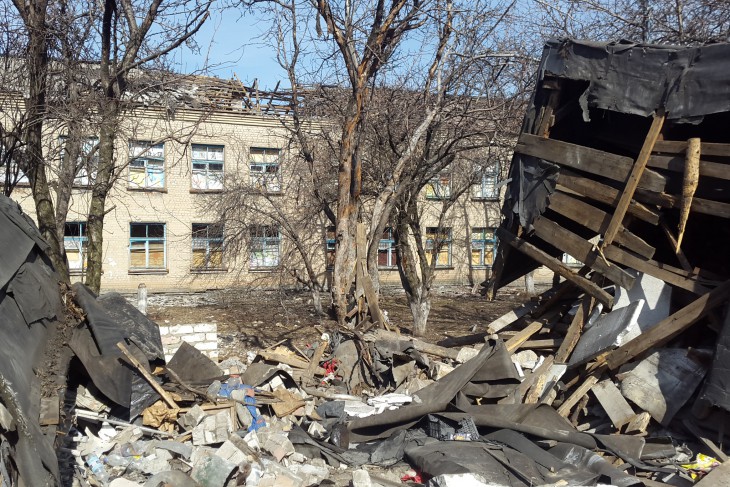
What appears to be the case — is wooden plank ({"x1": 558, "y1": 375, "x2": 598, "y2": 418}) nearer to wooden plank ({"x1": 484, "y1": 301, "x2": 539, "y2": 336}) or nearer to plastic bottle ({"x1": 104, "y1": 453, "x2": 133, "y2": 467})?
wooden plank ({"x1": 484, "y1": 301, "x2": 539, "y2": 336})

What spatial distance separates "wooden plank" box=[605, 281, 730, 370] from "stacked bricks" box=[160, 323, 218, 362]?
5.79 m

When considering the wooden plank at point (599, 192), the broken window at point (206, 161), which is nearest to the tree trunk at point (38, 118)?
the wooden plank at point (599, 192)

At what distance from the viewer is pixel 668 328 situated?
6500 millimetres

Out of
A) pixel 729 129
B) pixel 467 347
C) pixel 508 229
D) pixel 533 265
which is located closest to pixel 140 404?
pixel 467 347

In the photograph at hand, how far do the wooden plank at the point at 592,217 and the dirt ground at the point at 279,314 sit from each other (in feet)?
14.4

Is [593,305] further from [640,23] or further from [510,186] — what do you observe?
[640,23]

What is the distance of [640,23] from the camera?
36.0 feet

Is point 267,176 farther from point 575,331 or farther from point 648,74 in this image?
point 648,74

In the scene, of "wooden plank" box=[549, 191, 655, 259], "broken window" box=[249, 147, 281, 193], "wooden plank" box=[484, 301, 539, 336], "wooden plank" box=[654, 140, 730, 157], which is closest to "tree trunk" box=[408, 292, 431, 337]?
"broken window" box=[249, 147, 281, 193]

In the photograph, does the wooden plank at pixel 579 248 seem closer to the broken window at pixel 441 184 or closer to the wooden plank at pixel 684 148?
the wooden plank at pixel 684 148

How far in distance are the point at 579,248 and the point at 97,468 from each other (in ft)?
18.2

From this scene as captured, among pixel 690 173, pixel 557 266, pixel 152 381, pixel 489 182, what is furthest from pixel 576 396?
pixel 489 182

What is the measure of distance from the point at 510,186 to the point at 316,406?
378cm

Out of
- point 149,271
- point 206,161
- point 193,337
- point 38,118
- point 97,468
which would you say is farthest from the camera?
point 149,271
